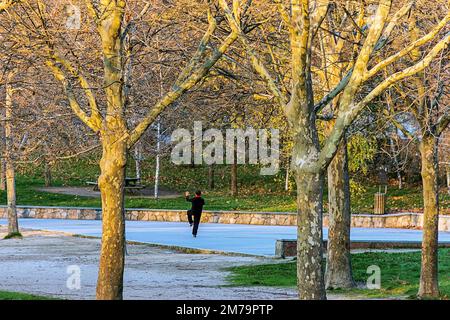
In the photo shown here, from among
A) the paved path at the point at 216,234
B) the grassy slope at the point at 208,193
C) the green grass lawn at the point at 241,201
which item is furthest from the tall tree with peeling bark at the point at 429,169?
the green grass lawn at the point at 241,201

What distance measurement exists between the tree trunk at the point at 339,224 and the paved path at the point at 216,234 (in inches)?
248

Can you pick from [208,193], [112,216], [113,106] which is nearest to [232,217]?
[208,193]

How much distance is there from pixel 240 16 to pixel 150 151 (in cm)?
1470

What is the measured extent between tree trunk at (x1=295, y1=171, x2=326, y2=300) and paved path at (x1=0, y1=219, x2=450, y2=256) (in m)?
12.1

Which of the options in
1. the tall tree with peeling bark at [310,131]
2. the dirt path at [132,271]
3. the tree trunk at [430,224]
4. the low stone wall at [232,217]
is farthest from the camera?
the low stone wall at [232,217]

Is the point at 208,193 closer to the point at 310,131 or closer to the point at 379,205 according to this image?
the point at 379,205

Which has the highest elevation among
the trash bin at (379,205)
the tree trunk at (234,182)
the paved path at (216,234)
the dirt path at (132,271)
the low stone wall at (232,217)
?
the tree trunk at (234,182)

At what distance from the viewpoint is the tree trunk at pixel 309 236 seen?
13.2 m

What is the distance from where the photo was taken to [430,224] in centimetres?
1695

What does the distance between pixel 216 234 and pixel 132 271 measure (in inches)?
437

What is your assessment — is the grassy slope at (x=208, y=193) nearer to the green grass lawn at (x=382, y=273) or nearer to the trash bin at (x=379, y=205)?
the trash bin at (x=379, y=205)

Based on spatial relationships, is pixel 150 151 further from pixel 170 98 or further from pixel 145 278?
pixel 170 98

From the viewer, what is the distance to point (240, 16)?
14422 mm
